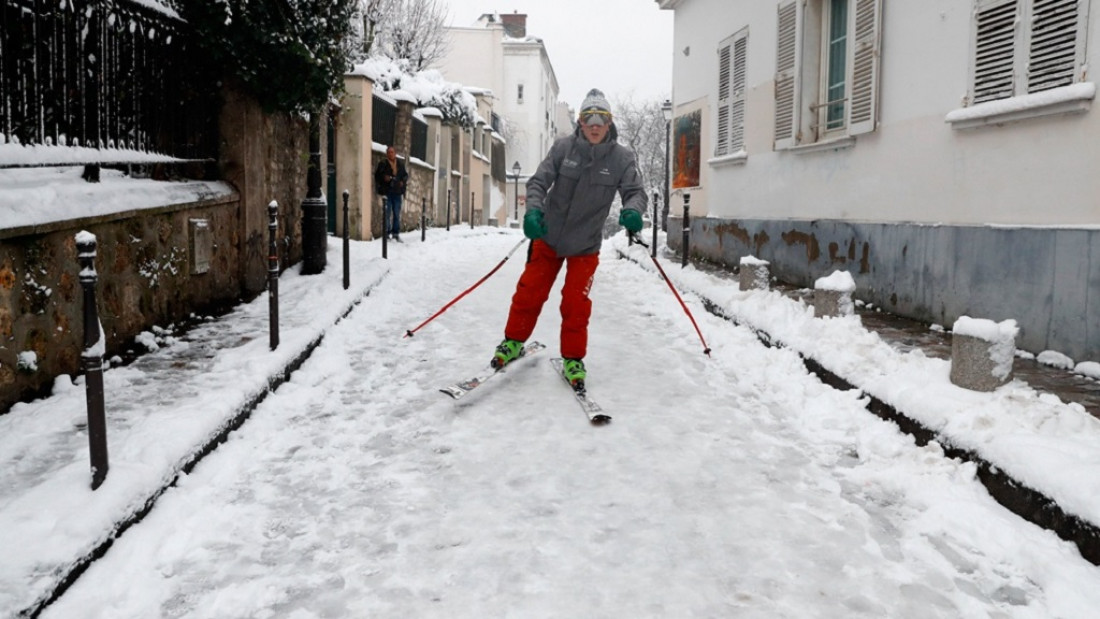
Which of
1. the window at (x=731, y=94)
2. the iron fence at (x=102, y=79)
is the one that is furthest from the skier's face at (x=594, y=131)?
the window at (x=731, y=94)

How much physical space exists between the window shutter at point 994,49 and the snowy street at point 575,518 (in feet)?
9.45

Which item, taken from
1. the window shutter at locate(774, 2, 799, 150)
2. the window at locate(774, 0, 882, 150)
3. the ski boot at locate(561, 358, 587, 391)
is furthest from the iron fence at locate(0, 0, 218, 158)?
the window shutter at locate(774, 2, 799, 150)

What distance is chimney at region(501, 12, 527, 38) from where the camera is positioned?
55062mm

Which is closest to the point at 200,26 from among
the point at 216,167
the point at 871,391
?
the point at 216,167

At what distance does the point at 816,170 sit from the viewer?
995cm

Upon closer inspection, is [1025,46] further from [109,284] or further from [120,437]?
[109,284]

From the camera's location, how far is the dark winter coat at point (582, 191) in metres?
5.46

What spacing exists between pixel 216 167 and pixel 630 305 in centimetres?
459

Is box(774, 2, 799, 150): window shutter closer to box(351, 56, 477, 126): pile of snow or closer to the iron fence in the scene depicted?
the iron fence

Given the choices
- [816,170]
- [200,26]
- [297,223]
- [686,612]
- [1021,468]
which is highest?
[200,26]

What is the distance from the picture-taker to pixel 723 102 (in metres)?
13.8

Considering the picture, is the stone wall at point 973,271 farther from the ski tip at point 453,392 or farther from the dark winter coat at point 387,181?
the dark winter coat at point 387,181

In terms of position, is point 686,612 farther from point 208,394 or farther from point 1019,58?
point 1019,58

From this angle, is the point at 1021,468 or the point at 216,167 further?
the point at 216,167
